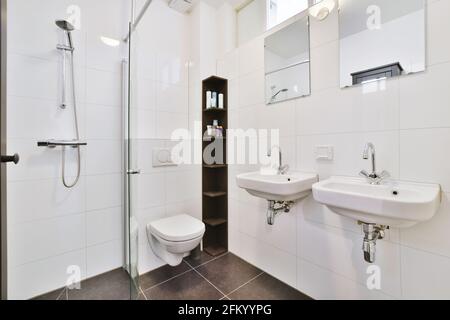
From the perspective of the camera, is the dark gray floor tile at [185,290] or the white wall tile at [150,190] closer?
the dark gray floor tile at [185,290]

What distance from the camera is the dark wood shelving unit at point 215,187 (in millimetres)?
2020

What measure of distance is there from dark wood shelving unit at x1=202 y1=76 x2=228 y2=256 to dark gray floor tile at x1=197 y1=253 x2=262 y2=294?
0.54 ft

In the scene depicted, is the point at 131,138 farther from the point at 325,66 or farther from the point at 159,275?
the point at 325,66

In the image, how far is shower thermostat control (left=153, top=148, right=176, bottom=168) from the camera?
1786 millimetres

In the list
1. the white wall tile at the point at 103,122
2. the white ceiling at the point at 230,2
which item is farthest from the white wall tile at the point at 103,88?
the white ceiling at the point at 230,2

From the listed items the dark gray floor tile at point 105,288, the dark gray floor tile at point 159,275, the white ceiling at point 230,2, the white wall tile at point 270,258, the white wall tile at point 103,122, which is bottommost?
the dark gray floor tile at point 159,275

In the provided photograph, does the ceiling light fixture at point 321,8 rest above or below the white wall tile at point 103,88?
above

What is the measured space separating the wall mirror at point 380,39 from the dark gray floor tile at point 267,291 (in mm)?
1453

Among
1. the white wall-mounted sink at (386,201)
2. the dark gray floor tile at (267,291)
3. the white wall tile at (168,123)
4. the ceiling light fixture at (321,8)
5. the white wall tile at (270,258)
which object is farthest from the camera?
the white wall tile at (168,123)

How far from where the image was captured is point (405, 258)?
1033mm

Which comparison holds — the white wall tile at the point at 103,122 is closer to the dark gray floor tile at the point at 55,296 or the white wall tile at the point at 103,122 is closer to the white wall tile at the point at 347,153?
the dark gray floor tile at the point at 55,296
